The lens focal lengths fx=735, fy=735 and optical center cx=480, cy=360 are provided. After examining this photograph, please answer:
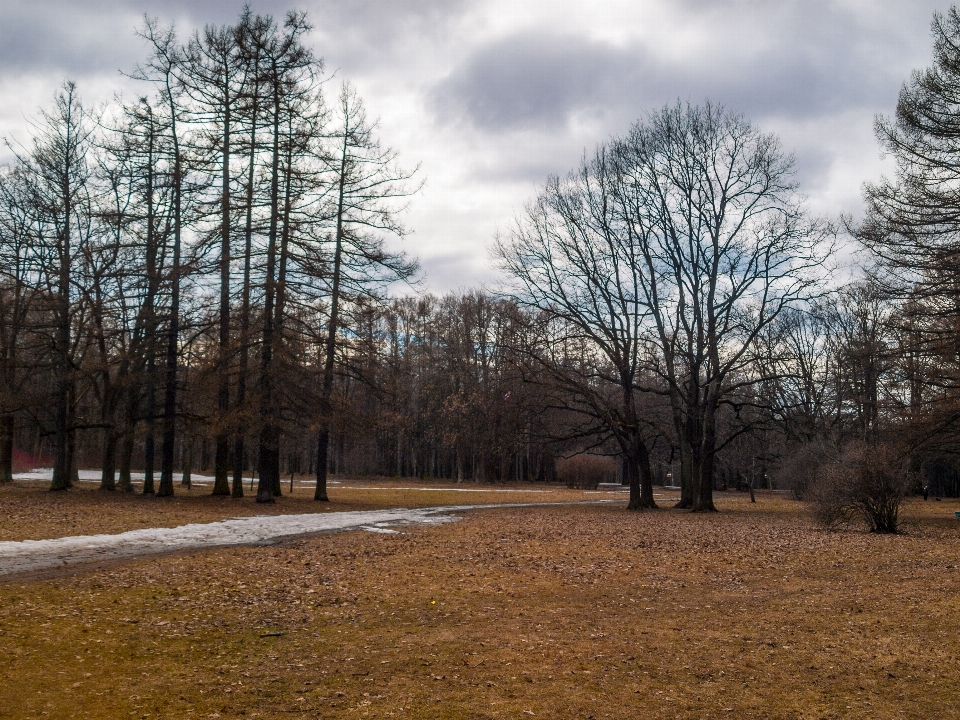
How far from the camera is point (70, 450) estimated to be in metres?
29.4

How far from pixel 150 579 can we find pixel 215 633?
9.04 ft

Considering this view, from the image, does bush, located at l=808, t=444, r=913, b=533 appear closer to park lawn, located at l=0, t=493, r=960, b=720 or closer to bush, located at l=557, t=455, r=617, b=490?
park lawn, located at l=0, t=493, r=960, b=720

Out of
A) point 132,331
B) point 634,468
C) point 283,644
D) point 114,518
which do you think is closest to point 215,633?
point 283,644

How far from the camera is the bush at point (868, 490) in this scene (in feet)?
59.7

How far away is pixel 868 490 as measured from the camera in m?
18.4

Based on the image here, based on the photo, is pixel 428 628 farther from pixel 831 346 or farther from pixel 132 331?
pixel 831 346

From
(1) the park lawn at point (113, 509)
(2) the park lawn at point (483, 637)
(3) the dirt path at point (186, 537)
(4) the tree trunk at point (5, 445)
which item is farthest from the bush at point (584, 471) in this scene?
(2) the park lawn at point (483, 637)

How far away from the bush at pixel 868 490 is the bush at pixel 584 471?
116 ft

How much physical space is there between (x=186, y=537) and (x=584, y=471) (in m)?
43.1

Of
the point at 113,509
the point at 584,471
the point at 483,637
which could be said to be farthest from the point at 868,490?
the point at 584,471

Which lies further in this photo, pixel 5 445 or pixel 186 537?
pixel 5 445

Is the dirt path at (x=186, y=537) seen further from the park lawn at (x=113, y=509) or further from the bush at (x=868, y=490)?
the bush at (x=868, y=490)

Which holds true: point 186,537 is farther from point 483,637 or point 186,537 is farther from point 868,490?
point 868,490

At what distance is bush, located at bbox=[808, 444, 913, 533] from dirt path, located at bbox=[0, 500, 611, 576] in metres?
10.5
